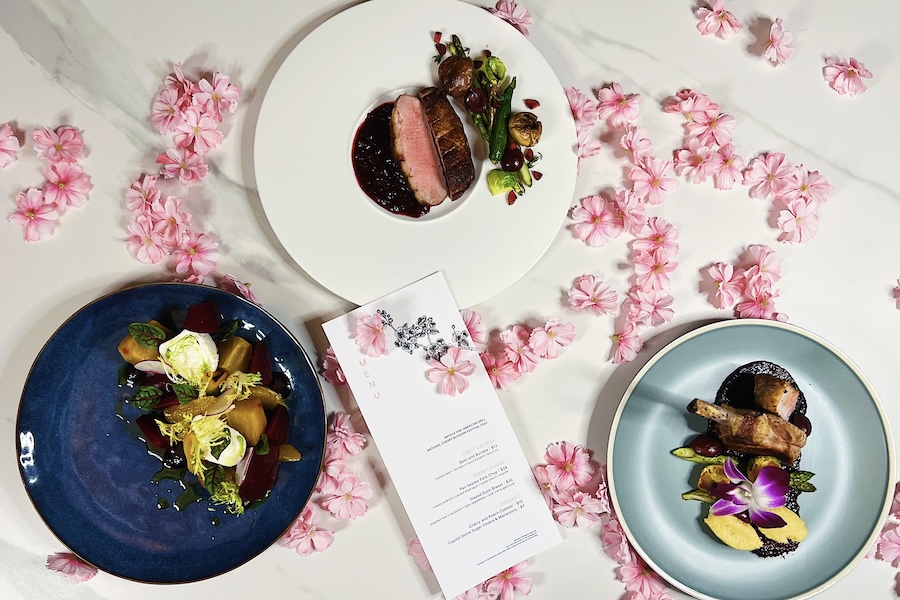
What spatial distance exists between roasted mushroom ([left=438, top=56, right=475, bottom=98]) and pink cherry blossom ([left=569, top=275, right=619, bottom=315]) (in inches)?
21.5

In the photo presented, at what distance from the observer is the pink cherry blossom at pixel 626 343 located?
5.08 feet

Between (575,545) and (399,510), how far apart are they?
1.50 ft

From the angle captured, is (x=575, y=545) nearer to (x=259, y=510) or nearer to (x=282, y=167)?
(x=259, y=510)

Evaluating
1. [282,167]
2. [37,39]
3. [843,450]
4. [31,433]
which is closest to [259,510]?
[31,433]

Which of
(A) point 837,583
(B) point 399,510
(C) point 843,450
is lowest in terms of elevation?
(A) point 837,583

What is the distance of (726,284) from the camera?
5.11ft

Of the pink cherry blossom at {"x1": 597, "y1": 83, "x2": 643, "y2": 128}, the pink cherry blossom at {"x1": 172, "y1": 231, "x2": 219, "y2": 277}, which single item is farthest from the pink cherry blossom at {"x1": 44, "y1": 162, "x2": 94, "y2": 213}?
the pink cherry blossom at {"x1": 597, "y1": 83, "x2": 643, "y2": 128}

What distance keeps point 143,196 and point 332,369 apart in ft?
2.03

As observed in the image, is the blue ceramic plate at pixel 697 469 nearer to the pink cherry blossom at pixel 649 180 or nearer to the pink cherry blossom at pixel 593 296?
the pink cherry blossom at pixel 593 296

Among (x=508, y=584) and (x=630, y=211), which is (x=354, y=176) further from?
(x=508, y=584)

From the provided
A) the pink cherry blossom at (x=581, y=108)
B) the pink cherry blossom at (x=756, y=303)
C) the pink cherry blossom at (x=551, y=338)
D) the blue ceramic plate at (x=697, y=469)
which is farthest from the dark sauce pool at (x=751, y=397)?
the pink cherry blossom at (x=581, y=108)

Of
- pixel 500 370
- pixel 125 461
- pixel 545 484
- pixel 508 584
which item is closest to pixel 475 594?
pixel 508 584

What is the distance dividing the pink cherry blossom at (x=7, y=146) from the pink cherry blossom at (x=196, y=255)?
0.46 m

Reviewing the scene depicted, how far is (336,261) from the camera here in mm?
1456
